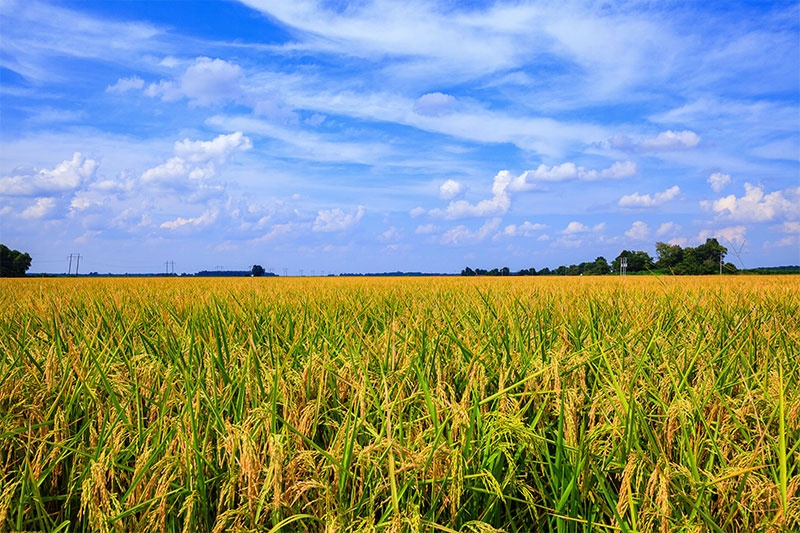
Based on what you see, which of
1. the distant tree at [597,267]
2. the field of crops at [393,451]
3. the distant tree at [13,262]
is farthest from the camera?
the distant tree at [597,267]

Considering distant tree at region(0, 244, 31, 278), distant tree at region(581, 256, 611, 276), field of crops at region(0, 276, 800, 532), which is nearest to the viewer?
field of crops at region(0, 276, 800, 532)

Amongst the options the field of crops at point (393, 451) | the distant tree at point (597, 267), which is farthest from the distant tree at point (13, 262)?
the distant tree at point (597, 267)

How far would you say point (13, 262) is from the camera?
66125 mm

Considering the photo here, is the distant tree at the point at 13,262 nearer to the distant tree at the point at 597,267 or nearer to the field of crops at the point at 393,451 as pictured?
the field of crops at the point at 393,451

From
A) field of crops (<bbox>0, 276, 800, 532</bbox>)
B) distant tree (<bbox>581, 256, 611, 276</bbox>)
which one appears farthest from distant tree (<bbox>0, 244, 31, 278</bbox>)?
distant tree (<bbox>581, 256, 611, 276</bbox>)

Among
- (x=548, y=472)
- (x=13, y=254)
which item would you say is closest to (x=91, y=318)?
(x=548, y=472)

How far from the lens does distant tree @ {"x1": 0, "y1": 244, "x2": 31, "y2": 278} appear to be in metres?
64.9

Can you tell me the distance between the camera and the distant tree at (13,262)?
213ft

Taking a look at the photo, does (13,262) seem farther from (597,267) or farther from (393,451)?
(597,267)

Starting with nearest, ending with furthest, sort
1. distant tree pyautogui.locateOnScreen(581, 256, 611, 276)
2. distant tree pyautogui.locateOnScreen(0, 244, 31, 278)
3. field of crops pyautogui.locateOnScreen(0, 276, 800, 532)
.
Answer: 1. field of crops pyautogui.locateOnScreen(0, 276, 800, 532)
2. distant tree pyautogui.locateOnScreen(0, 244, 31, 278)
3. distant tree pyautogui.locateOnScreen(581, 256, 611, 276)

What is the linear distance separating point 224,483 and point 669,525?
1330mm

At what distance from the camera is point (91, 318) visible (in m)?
3.56

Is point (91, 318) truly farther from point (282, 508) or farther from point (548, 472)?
point (548, 472)

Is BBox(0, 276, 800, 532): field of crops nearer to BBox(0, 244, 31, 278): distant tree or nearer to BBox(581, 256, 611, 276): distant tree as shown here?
BBox(581, 256, 611, 276): distant tree
